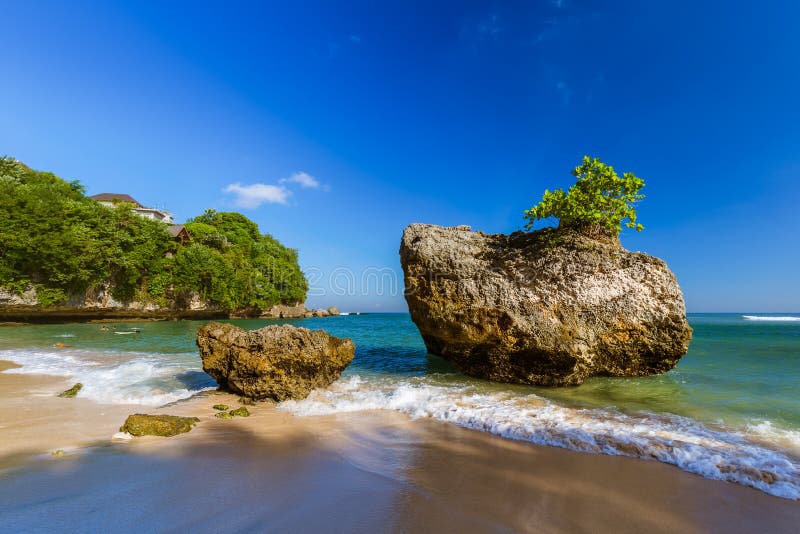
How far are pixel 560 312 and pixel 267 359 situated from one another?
7115mm

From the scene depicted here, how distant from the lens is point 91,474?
3.63 meters

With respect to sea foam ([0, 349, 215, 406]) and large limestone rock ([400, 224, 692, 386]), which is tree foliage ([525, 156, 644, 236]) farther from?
sea foam ([0, 349, 215, 406])

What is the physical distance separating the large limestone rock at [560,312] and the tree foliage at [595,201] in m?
0.57

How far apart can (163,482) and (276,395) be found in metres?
3.83

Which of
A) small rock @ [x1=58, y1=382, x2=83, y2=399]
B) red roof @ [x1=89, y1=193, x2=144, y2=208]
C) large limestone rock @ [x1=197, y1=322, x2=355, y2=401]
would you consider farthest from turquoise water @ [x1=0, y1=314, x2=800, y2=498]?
red roof @ [x1=89, y1=193, x2=144, y2=208]

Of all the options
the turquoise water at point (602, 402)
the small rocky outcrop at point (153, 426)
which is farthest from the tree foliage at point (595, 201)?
the small rocky outcrop at point (153, 426)

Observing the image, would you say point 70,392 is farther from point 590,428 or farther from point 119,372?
point 590,428

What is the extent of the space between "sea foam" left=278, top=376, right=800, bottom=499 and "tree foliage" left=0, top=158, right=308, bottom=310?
3471 centimetres

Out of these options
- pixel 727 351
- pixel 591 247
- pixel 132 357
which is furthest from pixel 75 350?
pixel 727 351

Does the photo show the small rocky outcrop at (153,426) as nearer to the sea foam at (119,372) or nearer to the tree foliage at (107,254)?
the sea foam at (119,372)

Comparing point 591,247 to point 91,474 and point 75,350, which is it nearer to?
point 91,474

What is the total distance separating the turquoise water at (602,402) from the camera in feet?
15.0

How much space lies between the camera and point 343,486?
11.6 feet

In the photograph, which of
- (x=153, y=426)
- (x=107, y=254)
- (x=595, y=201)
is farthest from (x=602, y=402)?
(x=107, y=254)
